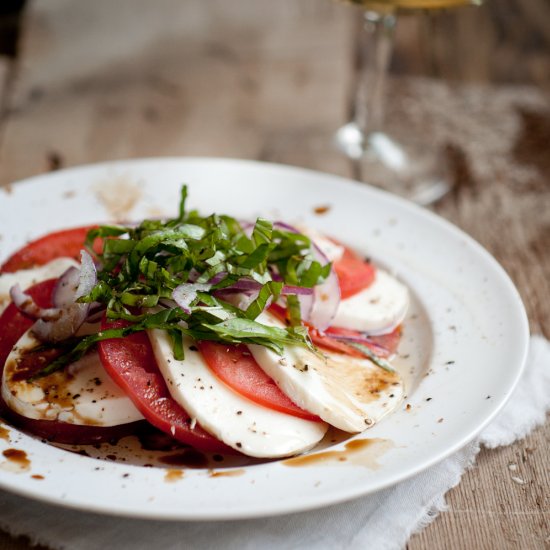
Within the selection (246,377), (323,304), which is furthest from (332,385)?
(323,304)

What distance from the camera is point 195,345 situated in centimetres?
A: 242

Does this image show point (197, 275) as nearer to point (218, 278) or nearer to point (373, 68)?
point (218, 278)

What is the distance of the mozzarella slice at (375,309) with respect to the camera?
287cm

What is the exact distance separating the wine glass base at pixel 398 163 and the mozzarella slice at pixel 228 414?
7.85 feet

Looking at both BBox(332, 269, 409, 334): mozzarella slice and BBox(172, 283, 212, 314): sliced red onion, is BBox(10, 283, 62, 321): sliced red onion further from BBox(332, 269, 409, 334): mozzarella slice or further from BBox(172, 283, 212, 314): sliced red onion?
BBox(332, 269, 409, 334): mozzarella slice

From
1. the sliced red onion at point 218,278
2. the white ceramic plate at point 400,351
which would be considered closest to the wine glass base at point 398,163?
the white ceramic plate at point 400,351

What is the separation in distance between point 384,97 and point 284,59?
877 millimetres

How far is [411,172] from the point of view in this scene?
15.5ft

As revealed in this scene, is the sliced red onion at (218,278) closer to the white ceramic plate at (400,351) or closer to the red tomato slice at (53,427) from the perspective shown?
the red tomato slice at (53,427)

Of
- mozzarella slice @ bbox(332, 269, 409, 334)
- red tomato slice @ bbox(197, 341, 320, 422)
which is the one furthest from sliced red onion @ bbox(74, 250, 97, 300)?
mozzarella slice @ bbox(332, 269, 409, 334)

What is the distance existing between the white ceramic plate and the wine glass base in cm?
95

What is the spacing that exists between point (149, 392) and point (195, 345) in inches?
8.5

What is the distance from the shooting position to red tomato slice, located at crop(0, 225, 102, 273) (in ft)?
10.0

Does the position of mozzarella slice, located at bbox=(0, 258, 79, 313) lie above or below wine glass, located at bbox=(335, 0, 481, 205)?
above
